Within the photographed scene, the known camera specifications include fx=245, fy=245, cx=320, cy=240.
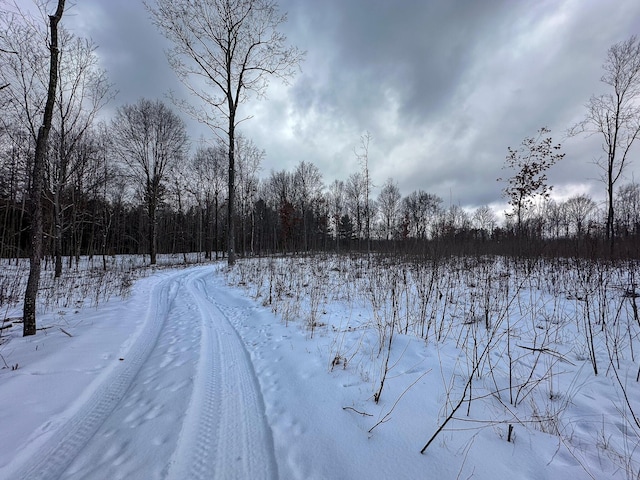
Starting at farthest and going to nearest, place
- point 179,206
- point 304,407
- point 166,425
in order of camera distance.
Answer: point 179,206
point 304,407
point 166,425

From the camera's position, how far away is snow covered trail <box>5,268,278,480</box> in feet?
5.75

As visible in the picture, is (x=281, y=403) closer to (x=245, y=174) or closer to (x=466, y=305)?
(x=466, y=305)

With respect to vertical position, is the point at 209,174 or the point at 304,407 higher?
the point at 209,174

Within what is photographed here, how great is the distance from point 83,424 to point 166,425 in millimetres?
809

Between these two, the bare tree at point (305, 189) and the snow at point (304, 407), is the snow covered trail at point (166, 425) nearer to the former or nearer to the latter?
the snow at point (304, 407)

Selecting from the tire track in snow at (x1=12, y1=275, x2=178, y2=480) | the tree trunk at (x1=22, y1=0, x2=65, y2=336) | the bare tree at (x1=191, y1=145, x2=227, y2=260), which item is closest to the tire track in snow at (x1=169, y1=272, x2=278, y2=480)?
the tire track in snow at (x1=12, y1=275, x2=178, y2=480)

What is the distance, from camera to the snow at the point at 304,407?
175cm

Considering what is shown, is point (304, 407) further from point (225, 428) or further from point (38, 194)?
point (38, 194)

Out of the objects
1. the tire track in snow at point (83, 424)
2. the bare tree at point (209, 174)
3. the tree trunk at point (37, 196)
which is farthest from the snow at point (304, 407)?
the bare tree at point (209, 174)

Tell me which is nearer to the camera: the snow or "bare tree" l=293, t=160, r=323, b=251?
the snow

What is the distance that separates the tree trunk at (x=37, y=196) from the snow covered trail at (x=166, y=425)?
8.14 ft

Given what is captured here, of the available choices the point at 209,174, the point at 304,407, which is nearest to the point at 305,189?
the point at 209,174

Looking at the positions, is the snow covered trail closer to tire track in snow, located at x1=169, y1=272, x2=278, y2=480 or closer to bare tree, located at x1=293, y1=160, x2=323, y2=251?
tire track in snow, located at x1=169, y1=272, x2=278, y2=480

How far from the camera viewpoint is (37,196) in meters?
4.49
